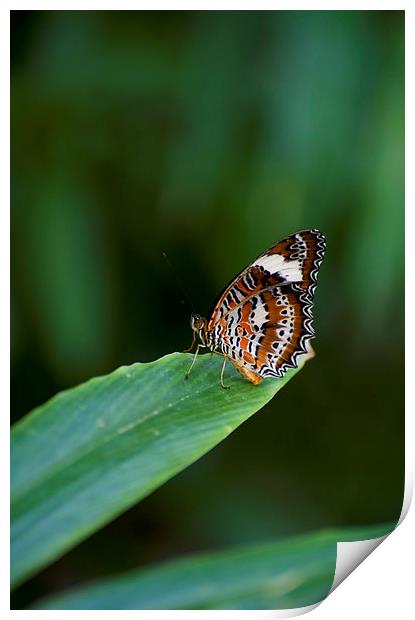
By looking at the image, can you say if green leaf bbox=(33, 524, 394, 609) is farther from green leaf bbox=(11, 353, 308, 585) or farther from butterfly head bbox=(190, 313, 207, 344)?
butterfly head bbox=(190, 313, 207, 344)

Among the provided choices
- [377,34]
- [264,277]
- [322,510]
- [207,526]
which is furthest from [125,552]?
[377,34]

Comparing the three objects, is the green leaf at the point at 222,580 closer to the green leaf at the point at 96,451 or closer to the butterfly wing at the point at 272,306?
the green leaf at the point at 96,451

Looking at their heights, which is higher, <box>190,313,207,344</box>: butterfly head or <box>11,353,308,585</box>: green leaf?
<box>190,313,207,344</box>: butterfly head

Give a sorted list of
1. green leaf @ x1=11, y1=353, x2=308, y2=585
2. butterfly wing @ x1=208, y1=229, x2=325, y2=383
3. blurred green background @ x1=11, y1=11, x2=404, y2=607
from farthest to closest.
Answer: blurred green background @ x1=11, y1=11, x2=404, y2=607 → butterfly wing @ x1=208, y1=229, x2=325, y2=383 → green leaf @ x1=11, y1=353, x2=308, y2=585

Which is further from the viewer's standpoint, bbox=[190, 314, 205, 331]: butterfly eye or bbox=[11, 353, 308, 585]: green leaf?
bbox=[190, 314, 205, 331]: butterfly eye

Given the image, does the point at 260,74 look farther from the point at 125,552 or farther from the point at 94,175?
the point at 125,552

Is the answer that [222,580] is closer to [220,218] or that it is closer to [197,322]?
[197,322]

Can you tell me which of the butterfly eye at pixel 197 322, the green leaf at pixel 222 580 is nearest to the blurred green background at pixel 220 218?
the butterfly eye at pixel 197 322

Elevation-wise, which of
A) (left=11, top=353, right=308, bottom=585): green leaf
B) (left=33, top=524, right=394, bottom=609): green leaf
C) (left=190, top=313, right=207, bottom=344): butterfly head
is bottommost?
(left=33, top=524, right=394, bottom=609): green leaf

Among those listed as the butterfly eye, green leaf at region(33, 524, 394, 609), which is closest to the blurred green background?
the butterfly eye
